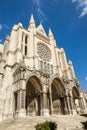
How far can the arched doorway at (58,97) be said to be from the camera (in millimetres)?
21203

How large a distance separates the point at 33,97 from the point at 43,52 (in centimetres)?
1232

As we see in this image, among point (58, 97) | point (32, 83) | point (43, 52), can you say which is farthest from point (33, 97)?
point (43, 52)

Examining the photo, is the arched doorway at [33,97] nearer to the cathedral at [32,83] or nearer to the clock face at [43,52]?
the cathedral at [32,83]

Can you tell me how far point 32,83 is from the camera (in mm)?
19672

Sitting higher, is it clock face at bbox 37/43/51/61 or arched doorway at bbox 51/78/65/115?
clock face at bbox 37/43/51/61

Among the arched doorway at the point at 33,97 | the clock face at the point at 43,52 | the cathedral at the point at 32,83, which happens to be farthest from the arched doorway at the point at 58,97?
the clock face at the point at 43,52

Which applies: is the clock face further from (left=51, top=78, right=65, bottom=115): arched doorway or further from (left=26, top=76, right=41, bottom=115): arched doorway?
(left=26, top=76, right=41, bottom=115): arched doorway

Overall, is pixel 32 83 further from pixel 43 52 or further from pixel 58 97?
pixel 43 52

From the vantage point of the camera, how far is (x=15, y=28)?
93.8 feet

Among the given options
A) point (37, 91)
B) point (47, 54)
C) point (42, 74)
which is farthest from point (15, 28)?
point (37, 91)

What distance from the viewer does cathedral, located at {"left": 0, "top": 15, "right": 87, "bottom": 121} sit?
54.7ft

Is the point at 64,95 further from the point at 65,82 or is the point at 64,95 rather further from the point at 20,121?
the point at 20,121

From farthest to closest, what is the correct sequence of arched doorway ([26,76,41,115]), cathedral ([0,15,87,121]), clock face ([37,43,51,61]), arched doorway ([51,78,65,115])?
clock face ([37,43,51,61]), arched doorway ([51,78,65,115]), arched doorway ([26,76,41,115]), cathedral ([0,15,87,121])

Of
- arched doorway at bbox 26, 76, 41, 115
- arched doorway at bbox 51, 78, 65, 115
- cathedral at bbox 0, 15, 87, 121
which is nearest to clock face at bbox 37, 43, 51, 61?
cathedral at bbox 0, 15, 87, 121
